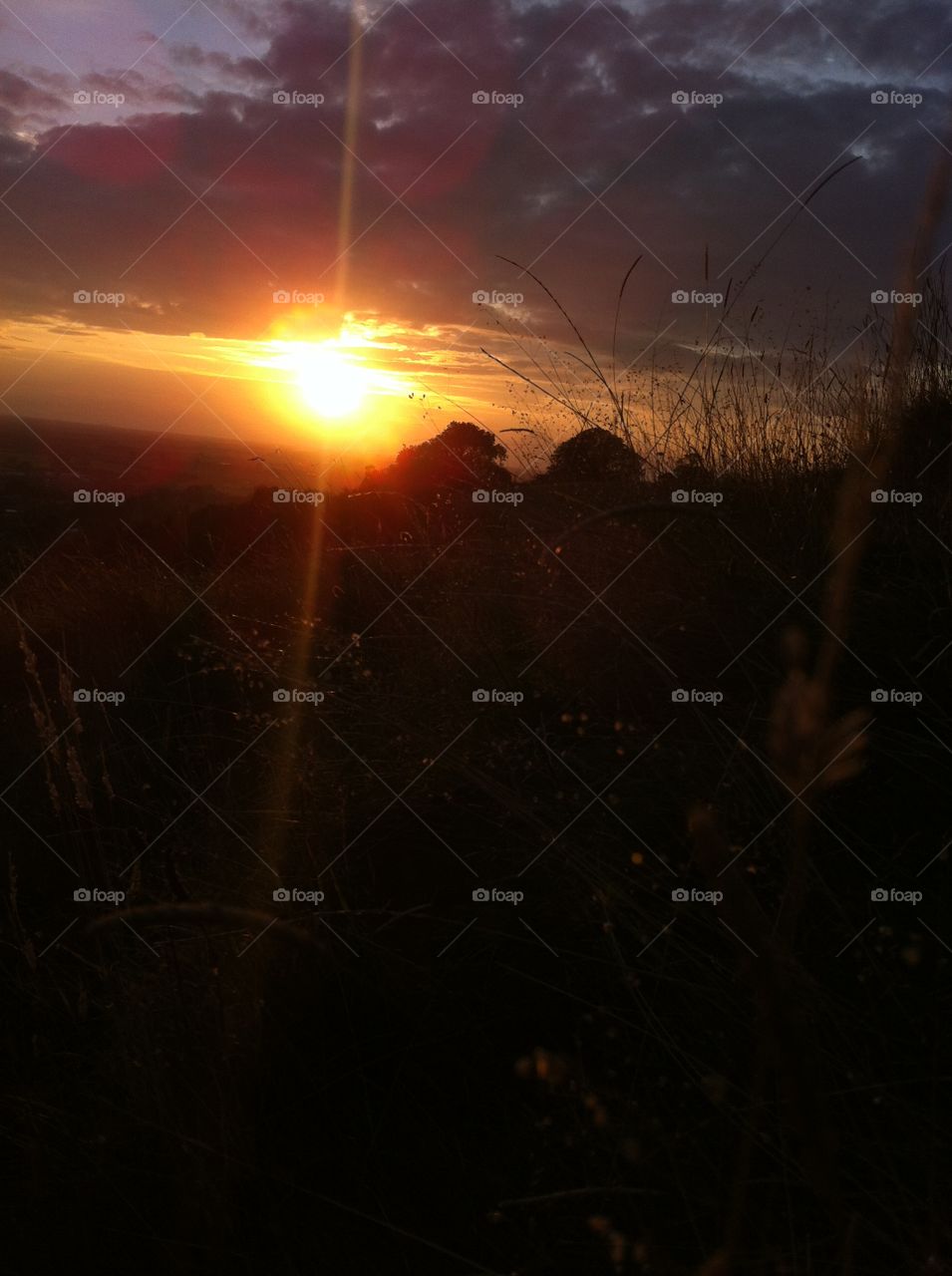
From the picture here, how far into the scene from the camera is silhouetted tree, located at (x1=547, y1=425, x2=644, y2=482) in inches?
153

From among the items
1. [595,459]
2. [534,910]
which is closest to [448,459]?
[595,459]

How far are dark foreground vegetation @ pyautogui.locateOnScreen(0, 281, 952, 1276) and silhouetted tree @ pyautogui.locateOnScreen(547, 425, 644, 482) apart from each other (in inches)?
10.5

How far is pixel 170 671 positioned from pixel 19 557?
331 centimetres

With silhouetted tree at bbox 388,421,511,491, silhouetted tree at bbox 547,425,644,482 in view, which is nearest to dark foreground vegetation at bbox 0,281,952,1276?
silhouetted tree at bbox 547,425,644,482

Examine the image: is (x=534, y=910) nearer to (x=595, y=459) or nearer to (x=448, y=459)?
(x=595, y=459)

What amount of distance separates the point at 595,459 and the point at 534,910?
237 centimetres

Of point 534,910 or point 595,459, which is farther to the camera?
point 595,459

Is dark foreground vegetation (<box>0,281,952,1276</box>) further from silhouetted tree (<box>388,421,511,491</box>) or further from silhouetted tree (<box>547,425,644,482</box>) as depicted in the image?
silhouetted tree (<box>388,421,511,491</box>)

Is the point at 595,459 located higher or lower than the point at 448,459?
lower

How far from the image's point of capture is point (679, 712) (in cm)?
246

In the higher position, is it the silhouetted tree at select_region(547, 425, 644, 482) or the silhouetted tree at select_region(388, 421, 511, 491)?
the silhouetted tree at select_region(388, 421, 511, 491)

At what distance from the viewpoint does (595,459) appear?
4031 millimetres

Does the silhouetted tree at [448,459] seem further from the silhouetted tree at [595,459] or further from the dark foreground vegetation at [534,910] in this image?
the dark foreground vegetation at [534,910]

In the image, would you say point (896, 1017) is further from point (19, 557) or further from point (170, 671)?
point (19, 557)
